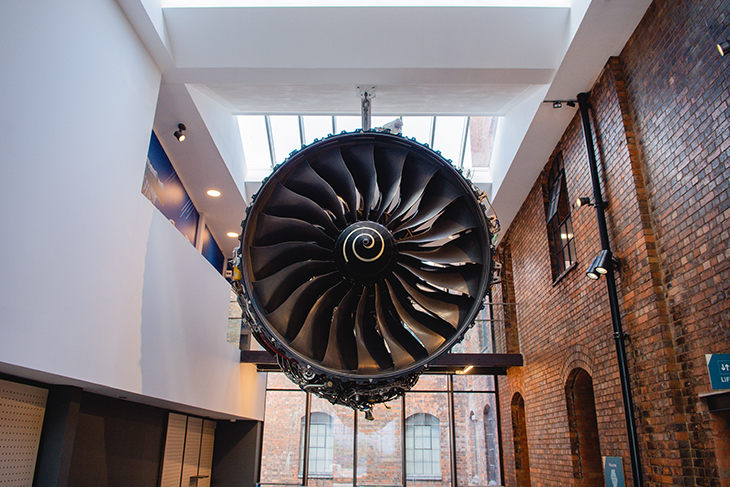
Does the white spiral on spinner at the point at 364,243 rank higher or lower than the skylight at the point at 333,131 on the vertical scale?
lower

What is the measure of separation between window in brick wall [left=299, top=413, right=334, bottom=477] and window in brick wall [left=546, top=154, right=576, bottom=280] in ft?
19.4

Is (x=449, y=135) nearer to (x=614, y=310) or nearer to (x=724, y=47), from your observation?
(x=614, y=310)

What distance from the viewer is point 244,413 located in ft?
30.3

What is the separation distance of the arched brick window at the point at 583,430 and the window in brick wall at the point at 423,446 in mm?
4590

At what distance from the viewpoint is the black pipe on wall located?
5.08 metres

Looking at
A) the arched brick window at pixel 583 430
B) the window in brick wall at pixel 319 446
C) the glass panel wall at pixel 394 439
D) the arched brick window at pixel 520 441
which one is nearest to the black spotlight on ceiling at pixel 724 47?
the arched brick window at pixel 583 430

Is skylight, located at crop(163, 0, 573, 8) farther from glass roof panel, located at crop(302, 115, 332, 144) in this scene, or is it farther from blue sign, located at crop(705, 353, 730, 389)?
blue sign, located at crop(705, 353, 730, 389)

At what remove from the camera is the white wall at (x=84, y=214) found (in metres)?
3.04

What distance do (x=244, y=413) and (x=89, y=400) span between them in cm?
443

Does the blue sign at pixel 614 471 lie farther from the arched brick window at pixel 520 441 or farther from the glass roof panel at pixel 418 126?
the glass roof panel at pixel 418 126

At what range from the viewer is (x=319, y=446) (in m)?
11.0

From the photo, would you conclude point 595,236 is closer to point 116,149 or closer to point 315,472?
point 116,149

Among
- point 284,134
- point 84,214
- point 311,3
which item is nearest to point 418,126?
point 284,134

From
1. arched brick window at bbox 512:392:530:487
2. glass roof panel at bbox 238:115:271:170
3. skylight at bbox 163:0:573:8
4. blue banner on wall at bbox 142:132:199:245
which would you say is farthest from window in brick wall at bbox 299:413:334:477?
skylight at bbox 163:0:573:8
